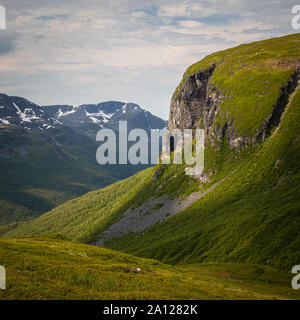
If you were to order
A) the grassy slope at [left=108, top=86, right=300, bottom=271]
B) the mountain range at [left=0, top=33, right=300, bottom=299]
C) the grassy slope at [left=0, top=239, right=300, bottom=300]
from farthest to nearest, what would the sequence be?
1. the grassy slope at [left=108, top=86, right=300, bottom=271]
2. the mountain range at [left=0, top=33, right=300, bottom=299]
3. the grassy slope at [left=0, top=239, right=300, bottom=300]

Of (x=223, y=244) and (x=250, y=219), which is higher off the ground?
(x=250, y=219)

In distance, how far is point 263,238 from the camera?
107938 millimetres

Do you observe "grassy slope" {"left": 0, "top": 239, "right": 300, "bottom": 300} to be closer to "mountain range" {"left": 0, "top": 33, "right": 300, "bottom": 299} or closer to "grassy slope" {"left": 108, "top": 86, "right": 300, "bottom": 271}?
"mountain range" {"left": 0, "top": 33, "right": 300, "bottom": 299}

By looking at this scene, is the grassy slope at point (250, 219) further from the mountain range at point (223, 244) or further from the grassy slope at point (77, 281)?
the grassy slope at point (77, 281)

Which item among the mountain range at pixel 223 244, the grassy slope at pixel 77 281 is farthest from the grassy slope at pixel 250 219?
the grassy slope at pixel 77 281

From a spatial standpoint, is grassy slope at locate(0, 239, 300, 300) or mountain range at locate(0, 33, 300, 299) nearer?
grassy slope at locate(0, 239, 300, 300)

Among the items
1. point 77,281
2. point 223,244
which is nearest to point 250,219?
point 223,244

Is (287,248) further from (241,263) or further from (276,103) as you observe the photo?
(276,103)

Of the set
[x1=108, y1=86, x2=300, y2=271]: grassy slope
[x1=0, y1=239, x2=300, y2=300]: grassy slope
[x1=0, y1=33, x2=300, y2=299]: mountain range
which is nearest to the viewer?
[x1=0, y1=239, x2=300, y2=300]: grassy slope

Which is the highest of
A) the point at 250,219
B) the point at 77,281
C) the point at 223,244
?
the point at 77,281

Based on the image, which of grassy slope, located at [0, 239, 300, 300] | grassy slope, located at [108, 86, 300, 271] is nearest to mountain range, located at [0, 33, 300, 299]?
grassy slope, located at [0, 239, 300, 300]

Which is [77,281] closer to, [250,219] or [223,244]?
[223,244]
